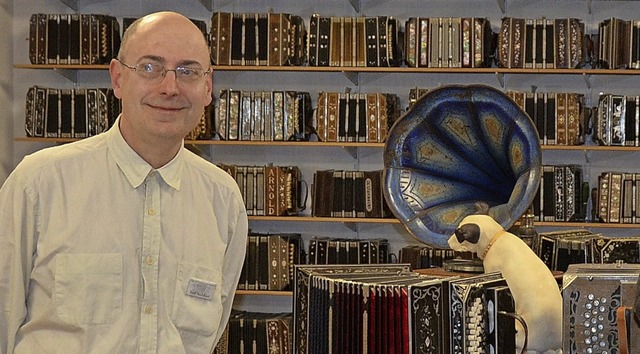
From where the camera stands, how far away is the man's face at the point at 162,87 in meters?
2.13

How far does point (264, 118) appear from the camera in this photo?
5906mm

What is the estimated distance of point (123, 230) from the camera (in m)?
2.17

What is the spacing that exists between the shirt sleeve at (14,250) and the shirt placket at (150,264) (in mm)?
230

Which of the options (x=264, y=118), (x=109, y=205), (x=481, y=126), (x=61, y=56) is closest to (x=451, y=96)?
(x=481, y=126)

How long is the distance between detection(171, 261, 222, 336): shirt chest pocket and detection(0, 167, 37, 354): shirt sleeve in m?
0.31

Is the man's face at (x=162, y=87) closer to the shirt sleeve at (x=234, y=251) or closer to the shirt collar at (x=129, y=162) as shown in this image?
the shirt collar at (x=129, y=162)

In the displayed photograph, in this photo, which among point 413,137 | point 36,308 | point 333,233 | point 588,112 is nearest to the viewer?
point 36,308

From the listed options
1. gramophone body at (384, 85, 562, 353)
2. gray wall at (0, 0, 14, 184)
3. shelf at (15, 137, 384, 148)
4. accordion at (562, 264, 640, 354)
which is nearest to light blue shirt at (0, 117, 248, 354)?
accordion at (562, 264, 640, 354)

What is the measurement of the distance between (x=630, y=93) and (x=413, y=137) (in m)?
3.02

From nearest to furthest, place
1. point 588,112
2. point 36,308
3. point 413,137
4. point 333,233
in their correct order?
point 36,308 → point 413,137 → point 588,112 → point 333,233

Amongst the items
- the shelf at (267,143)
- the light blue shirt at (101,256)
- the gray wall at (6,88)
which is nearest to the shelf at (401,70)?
the gray wall at (6,88)

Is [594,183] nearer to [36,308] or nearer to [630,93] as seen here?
[630,93]

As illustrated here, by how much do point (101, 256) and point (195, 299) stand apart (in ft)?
0.75

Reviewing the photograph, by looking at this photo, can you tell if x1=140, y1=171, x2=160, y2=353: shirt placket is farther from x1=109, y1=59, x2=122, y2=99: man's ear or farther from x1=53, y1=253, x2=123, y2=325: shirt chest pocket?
x1=109, y1=59, x2=122, y2=99: man's ear
